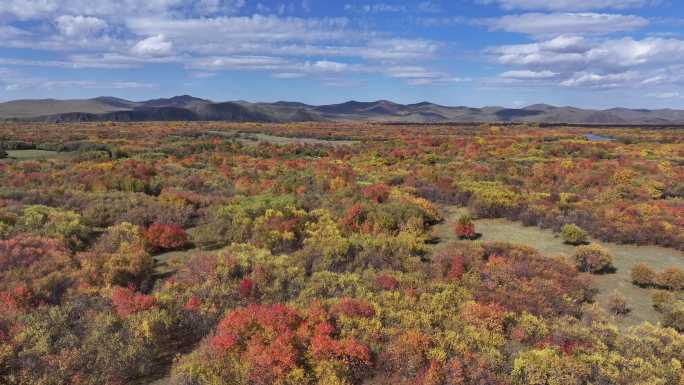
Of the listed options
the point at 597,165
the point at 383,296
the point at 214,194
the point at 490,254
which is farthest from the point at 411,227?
the point at 597,165

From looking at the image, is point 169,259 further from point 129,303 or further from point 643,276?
point 643,276

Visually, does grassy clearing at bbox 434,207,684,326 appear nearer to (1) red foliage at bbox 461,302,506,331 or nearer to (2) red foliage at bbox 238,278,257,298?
(1) red foliage at bbox 461,302,506,331

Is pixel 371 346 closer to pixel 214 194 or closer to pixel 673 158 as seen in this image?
pixel 214 194

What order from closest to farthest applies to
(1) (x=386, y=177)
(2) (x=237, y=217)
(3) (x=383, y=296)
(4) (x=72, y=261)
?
1. (3) (x=383, y=296)
2. (4) (x=72, y=261)
3. (2) (x=237, y=217)
4. (1) (x=386, y=177)

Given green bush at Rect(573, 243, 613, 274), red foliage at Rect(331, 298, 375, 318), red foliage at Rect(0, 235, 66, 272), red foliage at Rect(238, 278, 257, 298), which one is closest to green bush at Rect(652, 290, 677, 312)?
green bush at Rect(573, 243, 613, 274)

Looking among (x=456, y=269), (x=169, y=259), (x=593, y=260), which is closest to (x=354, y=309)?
(x=456, y=269)

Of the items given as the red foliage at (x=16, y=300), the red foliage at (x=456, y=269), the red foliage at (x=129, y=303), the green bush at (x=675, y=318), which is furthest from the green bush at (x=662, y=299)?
the red foliage at (x=16, y=300)
